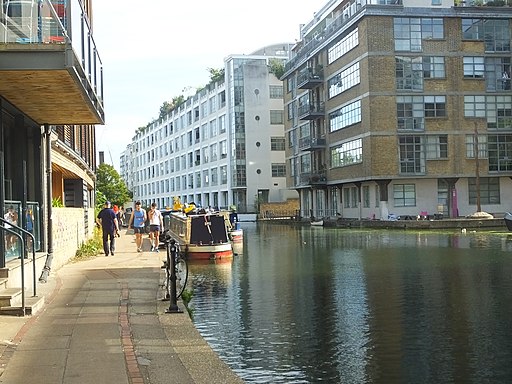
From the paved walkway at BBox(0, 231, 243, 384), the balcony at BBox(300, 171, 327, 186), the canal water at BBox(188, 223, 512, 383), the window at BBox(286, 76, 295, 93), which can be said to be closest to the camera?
the paved walkway at BBox(0, 231, 243, 384)

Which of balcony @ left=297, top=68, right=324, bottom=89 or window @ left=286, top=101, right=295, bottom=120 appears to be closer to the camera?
balcony @ left=297, top=68, right=324, bottom=89

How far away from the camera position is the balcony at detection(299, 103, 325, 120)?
6109cm

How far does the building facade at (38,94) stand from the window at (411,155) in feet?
110

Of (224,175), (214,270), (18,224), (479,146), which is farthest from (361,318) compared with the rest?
(224,175)

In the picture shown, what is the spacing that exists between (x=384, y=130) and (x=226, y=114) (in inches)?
1505

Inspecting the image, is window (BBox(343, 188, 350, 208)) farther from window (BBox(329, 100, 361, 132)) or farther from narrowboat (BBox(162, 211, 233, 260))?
narrowboat (BBox(162, 211, 233, 260))

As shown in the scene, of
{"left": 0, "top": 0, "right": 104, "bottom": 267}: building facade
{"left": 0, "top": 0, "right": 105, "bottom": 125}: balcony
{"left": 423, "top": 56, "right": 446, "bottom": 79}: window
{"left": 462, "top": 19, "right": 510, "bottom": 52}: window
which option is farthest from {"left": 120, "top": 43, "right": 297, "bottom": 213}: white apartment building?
{"left": 0, "top": 0, "right": 105, "bottom": 125}: balcony

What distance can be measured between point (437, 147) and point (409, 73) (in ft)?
19.1

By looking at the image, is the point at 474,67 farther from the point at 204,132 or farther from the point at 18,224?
the point at 204,132

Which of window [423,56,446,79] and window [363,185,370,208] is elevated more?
window [423,56,446,79]

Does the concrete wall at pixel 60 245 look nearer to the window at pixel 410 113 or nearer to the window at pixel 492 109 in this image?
the window at pixel 410 113

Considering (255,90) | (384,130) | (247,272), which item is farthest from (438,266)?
(255,90)

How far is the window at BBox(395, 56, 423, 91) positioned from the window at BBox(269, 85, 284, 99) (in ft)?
114

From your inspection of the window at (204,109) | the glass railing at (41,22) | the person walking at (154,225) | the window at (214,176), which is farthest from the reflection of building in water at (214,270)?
the window at (204,109)
